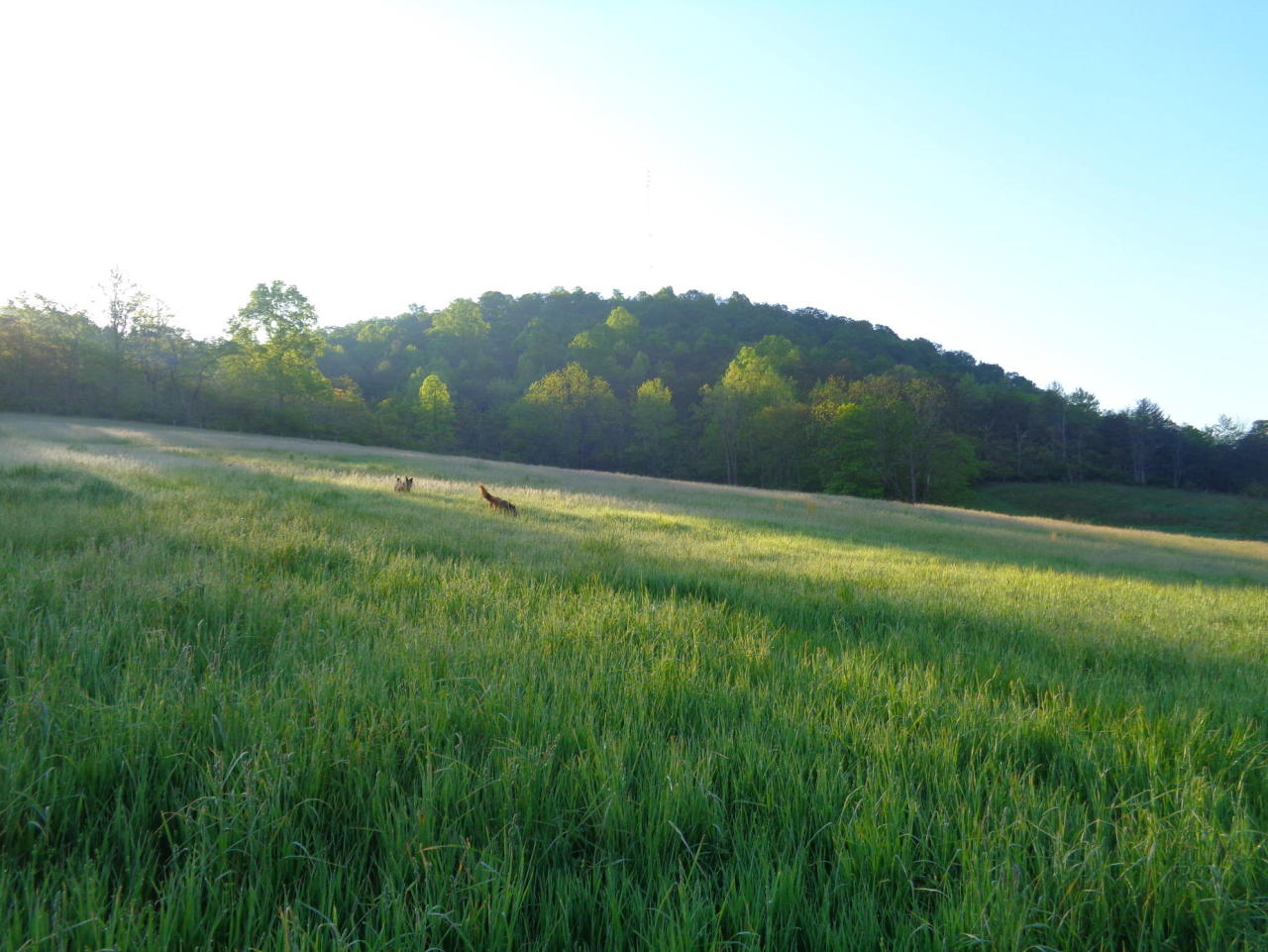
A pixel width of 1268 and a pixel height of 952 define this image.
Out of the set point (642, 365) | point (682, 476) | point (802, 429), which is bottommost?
point (682, 476)

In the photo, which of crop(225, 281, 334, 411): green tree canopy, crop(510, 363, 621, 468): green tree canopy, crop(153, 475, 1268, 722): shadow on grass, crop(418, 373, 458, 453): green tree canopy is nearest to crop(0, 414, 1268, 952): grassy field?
crop(153, 475, 1268, 722): shadow on grass

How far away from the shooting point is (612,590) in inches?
218

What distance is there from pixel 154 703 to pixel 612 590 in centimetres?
358

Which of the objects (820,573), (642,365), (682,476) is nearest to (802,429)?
(682,476)

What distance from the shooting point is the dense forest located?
55.5 m

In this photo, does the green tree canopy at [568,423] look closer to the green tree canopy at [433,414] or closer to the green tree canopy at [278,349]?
the green tree canopy at [433,414]

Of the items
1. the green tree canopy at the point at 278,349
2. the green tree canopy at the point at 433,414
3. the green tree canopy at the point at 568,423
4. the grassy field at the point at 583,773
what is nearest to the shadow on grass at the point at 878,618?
the grassy field at the point at 583,773

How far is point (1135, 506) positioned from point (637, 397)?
192ft

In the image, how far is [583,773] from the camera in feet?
7.22

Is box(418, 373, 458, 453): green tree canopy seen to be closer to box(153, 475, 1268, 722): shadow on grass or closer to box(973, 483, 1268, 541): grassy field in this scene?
box(973, 483, 1268, 541): grassy field

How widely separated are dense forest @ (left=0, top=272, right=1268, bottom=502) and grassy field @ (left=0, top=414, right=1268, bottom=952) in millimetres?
62146

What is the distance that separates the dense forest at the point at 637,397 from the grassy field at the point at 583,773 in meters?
62.1

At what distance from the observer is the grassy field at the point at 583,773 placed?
5.38ft

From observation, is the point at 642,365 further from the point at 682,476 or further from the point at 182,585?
the point at 182,585
